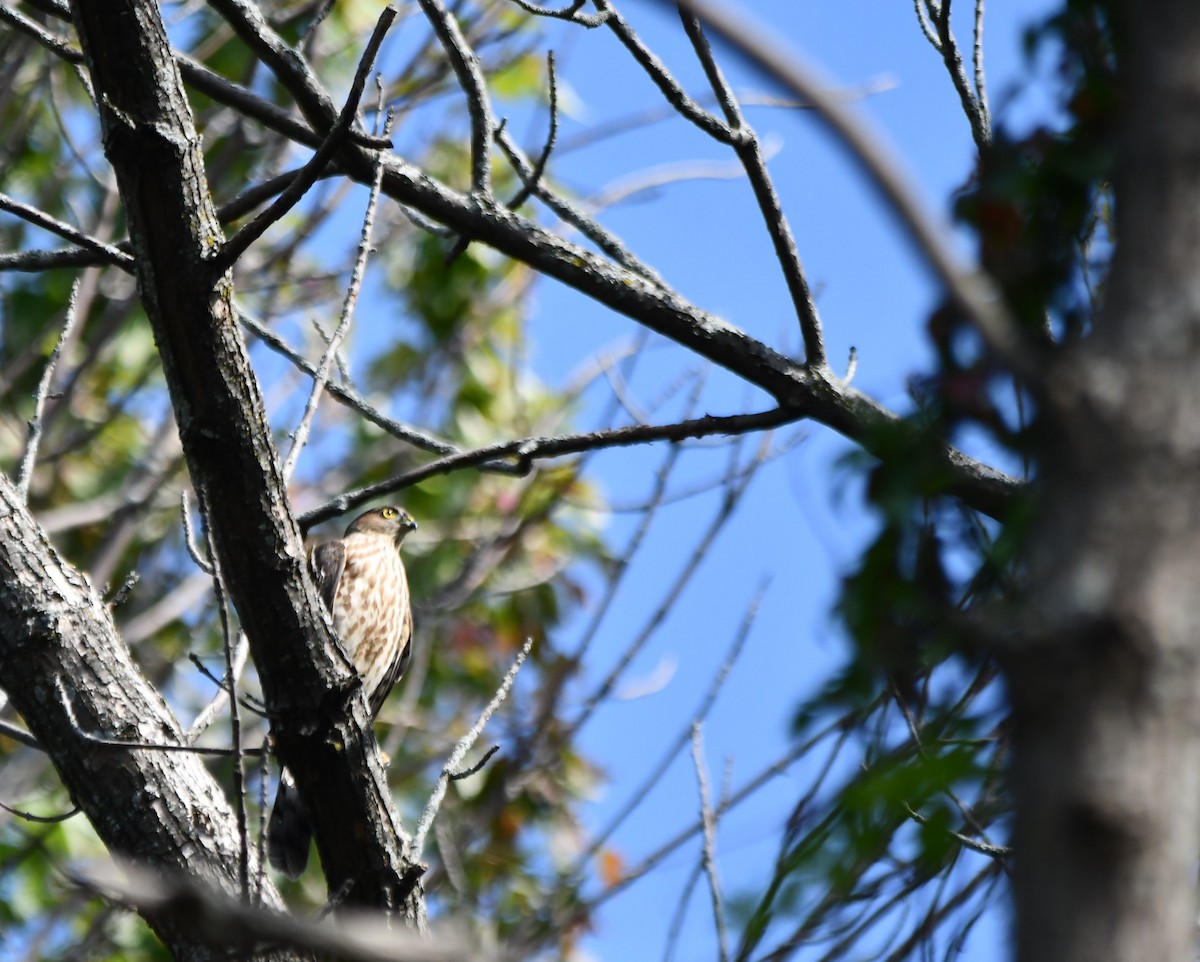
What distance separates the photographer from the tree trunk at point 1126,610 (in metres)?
1.02

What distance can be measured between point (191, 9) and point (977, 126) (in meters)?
4.98

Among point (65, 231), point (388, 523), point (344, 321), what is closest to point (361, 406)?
point (344, 321)

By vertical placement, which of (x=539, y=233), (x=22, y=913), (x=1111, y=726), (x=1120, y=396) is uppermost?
(x=539, y=233)

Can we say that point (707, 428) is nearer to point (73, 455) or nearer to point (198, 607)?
point (198, 607)

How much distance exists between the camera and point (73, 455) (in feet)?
27.6

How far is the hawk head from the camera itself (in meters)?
7.21

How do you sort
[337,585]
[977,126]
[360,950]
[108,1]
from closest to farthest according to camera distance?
[360,950] < [108,1] < [977,126] < [337,585]

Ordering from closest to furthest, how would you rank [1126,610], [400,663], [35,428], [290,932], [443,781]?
[1126,610] → [290,932] → [443,781] → [35,428] → [400,663]

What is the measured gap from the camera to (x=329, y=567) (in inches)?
251

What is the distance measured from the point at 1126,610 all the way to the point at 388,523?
638cm

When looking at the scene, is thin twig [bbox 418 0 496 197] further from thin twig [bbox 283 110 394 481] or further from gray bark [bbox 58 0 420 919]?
gray bark [bbox 58 0 420 919]

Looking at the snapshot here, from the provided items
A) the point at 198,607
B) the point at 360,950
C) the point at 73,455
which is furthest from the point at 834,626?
the point at 73,455

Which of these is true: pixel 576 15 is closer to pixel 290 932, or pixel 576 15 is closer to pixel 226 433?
pixel 226 433

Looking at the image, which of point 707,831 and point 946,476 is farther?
point 707,831
